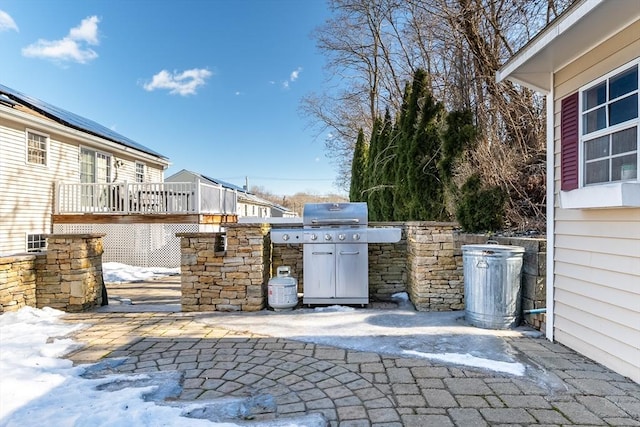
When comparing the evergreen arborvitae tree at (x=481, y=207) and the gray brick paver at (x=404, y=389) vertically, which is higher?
the evergreen arborvitae tree at (x=481, y=207)

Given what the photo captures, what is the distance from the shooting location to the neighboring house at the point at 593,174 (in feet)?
8.59

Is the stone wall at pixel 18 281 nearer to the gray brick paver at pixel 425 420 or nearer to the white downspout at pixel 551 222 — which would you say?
the gray brick paver at pixel 425 420

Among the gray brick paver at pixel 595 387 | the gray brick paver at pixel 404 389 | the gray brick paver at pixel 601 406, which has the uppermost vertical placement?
the gray brick paver at pixel 601 406

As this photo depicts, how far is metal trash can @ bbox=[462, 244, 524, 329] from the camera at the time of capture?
12.5ft

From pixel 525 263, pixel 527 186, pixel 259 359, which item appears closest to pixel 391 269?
pixel 525 263

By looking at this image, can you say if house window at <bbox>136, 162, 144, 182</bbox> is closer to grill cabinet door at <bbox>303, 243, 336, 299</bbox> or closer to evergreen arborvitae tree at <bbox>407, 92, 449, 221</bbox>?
evergreen arborvitae tree at <bbox>407, 92, 449, 221</bbox>

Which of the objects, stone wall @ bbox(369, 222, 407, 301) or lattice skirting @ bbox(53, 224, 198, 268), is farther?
lattice skirting @ bbox(53, 224, 198, 268)

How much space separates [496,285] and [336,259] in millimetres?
1987

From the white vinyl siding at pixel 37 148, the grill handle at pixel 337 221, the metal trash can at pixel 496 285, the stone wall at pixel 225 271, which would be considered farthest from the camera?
the white vinyl siding at pixel 37 148

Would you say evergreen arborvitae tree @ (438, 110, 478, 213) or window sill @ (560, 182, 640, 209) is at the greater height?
evergreen arborvitae tree @ (438, 110, 478, 213)

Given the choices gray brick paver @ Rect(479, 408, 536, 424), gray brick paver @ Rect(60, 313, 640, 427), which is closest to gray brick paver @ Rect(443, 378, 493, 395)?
gray brick paver @ Rect(60, 313, 640, 427)

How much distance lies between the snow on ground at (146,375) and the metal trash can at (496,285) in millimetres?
216

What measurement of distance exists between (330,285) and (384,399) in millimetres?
2590

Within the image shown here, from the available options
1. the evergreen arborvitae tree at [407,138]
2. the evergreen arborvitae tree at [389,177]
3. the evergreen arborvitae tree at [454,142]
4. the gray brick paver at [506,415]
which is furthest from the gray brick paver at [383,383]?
the evergreen arborvitae tree at [389,177]
